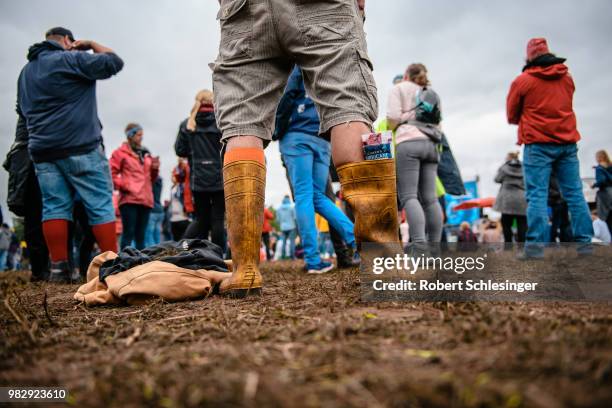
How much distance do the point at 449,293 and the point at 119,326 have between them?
1146mm

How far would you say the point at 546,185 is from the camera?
4223 millimetres

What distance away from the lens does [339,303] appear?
5.22 ft

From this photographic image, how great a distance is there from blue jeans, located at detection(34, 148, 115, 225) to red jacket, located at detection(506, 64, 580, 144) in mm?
4047

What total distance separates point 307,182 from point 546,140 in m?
2.35

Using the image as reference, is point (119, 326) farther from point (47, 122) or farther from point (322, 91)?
point (47, 122)

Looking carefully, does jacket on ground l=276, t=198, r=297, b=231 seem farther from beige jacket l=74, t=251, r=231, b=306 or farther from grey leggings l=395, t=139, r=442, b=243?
beige jacket l=74, t=251, r=231, b=306

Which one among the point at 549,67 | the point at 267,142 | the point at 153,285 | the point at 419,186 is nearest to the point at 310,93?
the point at 267,142

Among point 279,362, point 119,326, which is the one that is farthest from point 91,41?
point 279,362

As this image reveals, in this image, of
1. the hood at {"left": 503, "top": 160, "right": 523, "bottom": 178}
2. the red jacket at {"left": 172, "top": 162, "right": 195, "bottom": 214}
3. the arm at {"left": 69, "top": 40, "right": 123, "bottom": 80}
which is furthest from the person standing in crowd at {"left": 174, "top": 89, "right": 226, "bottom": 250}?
the hood at {"left": 503, "top": 160, "right": 523, "bottom": 178}

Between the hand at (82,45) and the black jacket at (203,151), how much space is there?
1301 millimetres

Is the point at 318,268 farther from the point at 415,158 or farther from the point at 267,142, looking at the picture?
the point at 267,142

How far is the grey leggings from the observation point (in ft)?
12.6

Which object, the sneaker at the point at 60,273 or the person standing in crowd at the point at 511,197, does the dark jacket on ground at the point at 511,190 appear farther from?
the sneaker at the point at 60,273

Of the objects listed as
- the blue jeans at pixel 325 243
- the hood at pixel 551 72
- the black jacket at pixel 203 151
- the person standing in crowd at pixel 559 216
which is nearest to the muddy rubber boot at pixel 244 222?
the black jacket at pixel 203 151
